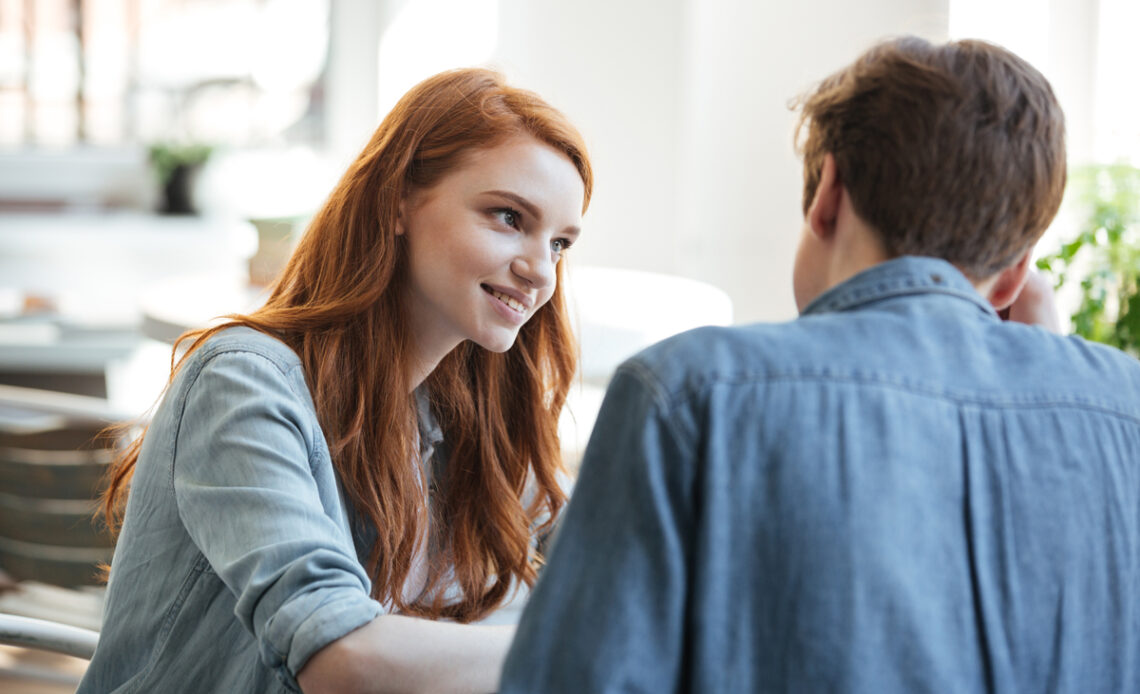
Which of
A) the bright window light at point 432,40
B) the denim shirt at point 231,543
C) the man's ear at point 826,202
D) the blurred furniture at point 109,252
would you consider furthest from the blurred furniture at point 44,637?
the blurred furniture at point 109,252

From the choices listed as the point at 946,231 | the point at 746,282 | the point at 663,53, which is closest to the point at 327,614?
the point at 946,231

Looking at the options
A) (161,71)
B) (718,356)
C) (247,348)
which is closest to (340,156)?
(161,71)

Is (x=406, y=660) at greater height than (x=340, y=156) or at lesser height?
lesser

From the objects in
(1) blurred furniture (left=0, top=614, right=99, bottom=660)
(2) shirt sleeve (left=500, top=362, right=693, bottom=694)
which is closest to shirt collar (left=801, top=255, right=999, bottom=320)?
(2) shirt sleeve (left=500, top=362, right=693, bottom=694)

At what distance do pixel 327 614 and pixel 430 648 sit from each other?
10cm

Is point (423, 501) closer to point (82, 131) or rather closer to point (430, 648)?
point (430, 648)

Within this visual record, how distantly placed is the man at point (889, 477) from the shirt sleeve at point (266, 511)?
0.33 meters

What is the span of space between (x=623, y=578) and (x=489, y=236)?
26.7 inches

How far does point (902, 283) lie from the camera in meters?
0.77

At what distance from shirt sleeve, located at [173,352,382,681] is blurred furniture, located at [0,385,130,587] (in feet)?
3.03

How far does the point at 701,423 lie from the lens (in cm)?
68

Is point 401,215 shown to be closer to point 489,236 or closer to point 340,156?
point 489,236

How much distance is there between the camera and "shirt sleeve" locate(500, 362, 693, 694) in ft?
2.17

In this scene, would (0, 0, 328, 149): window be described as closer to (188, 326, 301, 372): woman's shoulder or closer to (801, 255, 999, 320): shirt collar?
(188, 326, 301, 372): woman's shoulder
